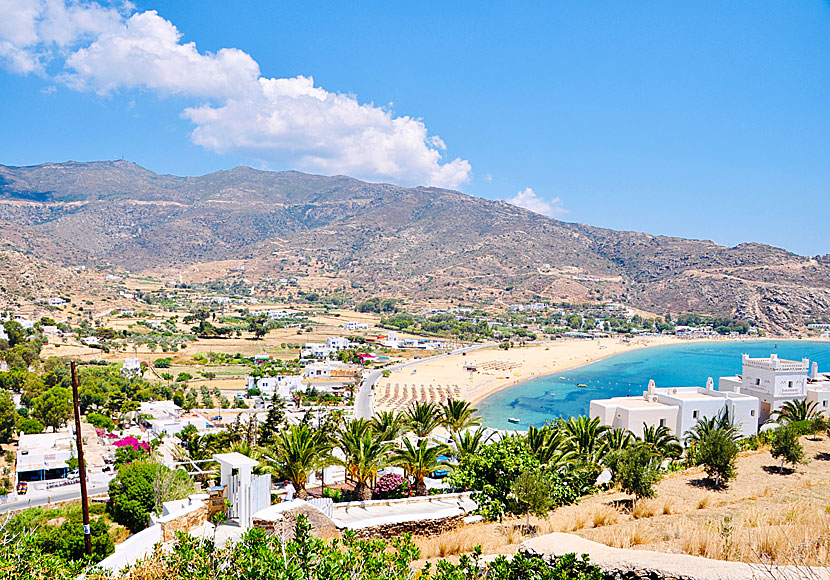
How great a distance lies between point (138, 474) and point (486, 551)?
11.8 meters

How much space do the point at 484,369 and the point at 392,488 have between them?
4604 centimetres

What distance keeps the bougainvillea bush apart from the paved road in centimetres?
1174

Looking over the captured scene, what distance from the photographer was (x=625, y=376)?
59219mm

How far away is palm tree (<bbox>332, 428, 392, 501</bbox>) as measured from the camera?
13.2m

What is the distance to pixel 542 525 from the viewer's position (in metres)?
9.27

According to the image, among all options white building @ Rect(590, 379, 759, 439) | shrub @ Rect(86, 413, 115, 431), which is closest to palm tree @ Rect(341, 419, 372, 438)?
white building @ Rect(590, 379, 759, 439)

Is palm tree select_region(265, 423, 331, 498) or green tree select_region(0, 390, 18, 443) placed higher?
palm tree select_region(265, 423, 331, 498)

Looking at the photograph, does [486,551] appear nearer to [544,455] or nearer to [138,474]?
[544,455]

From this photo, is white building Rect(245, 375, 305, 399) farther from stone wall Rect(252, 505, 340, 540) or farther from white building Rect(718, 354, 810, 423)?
stone wall Rect(252, 505, 340, 540)

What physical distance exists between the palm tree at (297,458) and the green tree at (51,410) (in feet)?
70.3

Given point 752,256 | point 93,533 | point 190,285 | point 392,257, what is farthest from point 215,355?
point 752,256

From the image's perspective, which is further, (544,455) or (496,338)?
(496,338)

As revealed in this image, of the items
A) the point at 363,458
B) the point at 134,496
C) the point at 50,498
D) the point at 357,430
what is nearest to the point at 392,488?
the point at 363,458

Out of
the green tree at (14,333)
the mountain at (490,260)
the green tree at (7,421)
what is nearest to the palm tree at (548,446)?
the green tree at (7,421)
